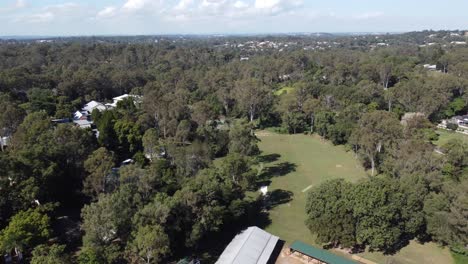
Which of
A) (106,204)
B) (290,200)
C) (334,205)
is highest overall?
(106,204)

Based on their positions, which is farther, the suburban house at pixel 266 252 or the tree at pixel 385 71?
the tree at pixel 385 71

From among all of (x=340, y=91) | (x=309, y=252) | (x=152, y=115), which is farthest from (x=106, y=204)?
(x=340, y=91)

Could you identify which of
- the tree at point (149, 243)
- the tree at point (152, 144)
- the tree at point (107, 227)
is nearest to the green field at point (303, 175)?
the tree at point (149, 243)

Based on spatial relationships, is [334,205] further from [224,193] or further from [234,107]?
[234,107]

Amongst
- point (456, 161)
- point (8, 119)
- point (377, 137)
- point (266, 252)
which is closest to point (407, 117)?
point (377, 137)

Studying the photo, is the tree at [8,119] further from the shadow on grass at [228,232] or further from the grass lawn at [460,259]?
the grass lawn at [460,259]

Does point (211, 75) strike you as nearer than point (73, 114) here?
No
